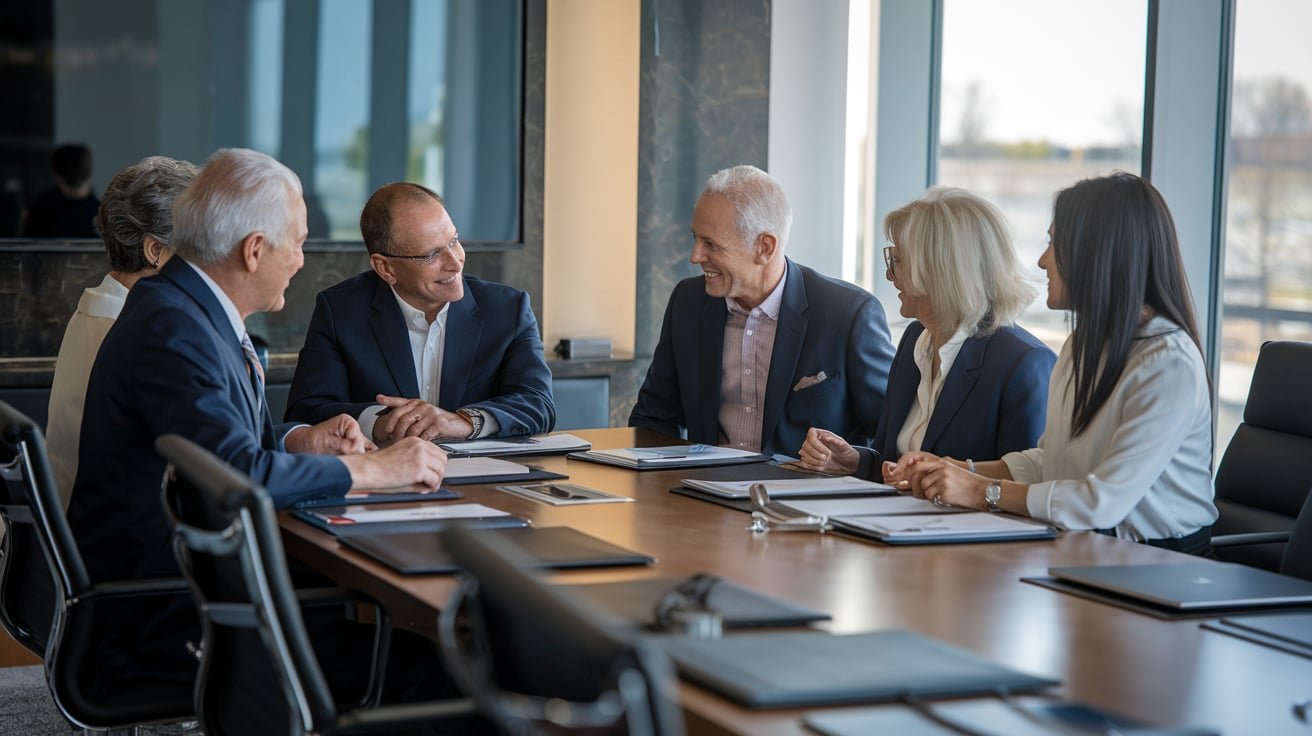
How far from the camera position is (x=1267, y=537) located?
9.55ft

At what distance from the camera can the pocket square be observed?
3537mm

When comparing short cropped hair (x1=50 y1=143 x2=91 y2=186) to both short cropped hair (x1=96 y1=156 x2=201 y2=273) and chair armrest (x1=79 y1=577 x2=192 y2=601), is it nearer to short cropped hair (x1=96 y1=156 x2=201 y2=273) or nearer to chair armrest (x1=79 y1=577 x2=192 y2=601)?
short cropped hair (x1=96 y1=156 x2=201 y2=273)

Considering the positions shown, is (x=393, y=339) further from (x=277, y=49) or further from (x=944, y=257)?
(x=277, y=49)

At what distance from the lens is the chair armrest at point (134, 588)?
221 centimetres

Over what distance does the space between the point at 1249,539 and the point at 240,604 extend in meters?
2.03

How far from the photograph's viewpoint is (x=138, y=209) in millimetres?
2961

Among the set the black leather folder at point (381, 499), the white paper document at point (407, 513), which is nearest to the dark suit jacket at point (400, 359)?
the black leather folder at point (381, 499)

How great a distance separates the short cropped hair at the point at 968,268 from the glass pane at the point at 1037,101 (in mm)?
1702

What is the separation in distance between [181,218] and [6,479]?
0.53m

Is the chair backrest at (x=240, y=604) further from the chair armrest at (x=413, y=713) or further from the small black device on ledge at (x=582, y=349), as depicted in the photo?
the small black device on ledge at (x=582, y=349)

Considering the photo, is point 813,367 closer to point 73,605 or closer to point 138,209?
point 138,209

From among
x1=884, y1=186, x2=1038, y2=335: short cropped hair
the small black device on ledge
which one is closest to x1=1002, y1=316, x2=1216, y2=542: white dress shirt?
x1=884, y1=186, x2=1038, y2=335: short cropped hair

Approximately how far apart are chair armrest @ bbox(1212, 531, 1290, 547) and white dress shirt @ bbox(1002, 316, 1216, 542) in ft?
0.98

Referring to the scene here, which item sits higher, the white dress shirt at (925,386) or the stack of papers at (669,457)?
the white dress shirt at (925,386)
